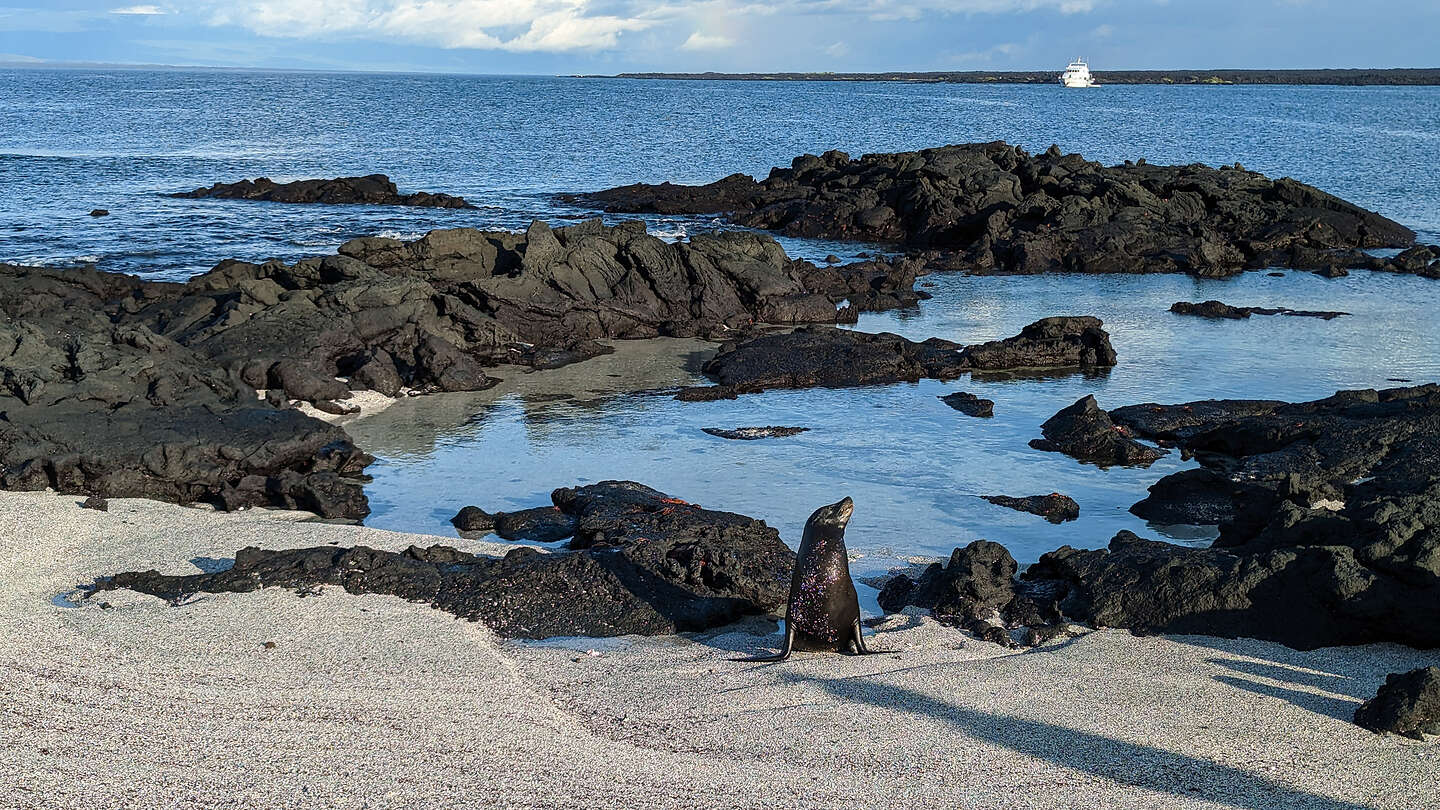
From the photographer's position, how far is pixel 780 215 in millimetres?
36625

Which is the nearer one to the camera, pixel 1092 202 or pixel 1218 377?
pixel 1218 377

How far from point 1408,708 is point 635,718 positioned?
3.89 meters

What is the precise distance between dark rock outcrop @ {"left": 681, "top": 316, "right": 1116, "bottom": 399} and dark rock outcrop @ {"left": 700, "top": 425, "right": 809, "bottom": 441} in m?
1.90

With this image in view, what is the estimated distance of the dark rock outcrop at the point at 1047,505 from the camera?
11271 mm

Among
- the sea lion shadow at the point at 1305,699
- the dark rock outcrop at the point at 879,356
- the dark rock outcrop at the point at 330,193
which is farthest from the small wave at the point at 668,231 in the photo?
the sea lion shadow at the point at 1305,699

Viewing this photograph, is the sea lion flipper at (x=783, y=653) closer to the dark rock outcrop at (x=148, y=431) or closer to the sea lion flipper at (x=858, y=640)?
the sea lion flipper at (x=858, y=640)

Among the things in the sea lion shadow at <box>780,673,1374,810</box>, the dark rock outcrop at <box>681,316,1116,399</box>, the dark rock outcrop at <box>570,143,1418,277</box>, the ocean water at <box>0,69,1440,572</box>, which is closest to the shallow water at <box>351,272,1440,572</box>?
the ocean water at <box>0,69,1440,572</box>

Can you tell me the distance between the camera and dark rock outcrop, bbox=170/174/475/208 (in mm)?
42031

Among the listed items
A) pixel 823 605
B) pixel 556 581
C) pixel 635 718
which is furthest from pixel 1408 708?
pixel 556 581

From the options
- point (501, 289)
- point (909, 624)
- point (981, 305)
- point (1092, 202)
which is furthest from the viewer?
point (1092, 202)

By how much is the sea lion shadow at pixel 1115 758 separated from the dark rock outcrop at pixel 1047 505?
4842 millimetres

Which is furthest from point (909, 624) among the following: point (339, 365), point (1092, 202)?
point (1092, 202)

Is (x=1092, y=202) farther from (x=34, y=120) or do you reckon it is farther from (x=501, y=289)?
(x=34, y=120)

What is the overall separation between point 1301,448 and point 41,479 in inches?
457
